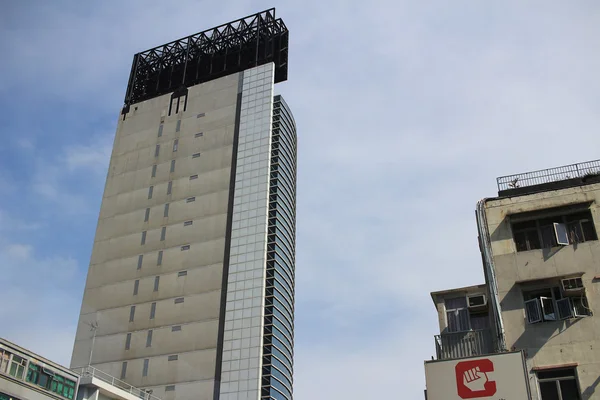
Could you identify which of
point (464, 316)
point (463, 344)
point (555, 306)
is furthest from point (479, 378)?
point (555, 306)

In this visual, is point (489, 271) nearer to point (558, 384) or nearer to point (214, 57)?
point (558, 384)

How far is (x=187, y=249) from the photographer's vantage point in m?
99.2

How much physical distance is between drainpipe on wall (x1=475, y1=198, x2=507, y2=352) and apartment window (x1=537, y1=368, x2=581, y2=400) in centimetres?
239

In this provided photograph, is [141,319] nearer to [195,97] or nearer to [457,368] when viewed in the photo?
[195,97]

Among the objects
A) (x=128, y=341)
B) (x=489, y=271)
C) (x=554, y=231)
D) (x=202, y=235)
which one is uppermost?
(x=202, y=235)

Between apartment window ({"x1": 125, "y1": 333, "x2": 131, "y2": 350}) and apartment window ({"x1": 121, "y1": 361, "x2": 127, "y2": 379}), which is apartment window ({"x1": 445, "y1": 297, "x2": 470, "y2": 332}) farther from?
apartment window ({"x1": 125, "y1": 333, "x2": 131, "y2": 350})

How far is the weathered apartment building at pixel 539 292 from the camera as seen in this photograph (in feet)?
106

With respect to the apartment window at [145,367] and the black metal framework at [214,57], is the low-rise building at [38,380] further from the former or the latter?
the black metal framework at [214,57]

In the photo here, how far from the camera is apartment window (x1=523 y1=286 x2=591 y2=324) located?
33531mm

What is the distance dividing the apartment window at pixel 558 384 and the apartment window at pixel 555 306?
2.78 m

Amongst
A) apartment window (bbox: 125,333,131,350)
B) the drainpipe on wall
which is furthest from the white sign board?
apartment window (bbox: 125,333,131,350)

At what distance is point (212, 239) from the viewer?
99.0m

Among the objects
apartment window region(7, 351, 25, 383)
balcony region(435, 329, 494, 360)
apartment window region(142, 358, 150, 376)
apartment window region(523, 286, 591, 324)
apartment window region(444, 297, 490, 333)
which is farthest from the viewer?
apartment window region(142, 358, 150, 376)

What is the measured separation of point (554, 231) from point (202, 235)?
70.2m
